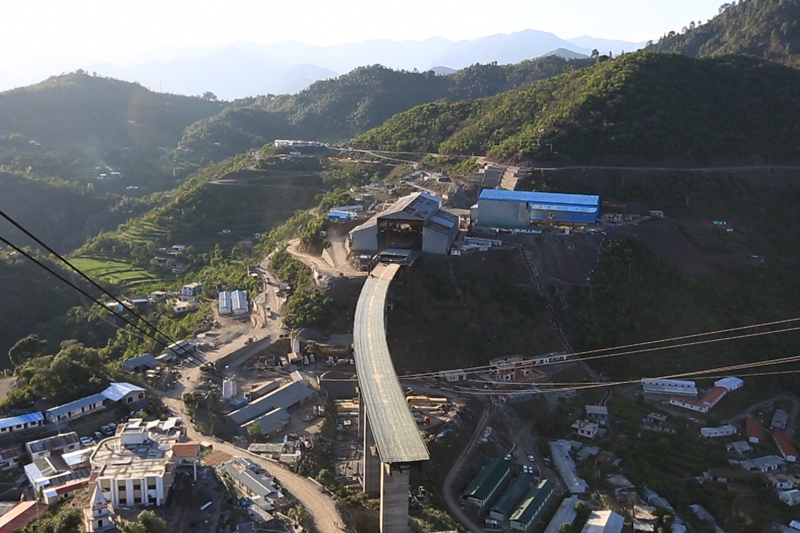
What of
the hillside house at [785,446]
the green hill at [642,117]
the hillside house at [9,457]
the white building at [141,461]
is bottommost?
the hillside house at [785,446]

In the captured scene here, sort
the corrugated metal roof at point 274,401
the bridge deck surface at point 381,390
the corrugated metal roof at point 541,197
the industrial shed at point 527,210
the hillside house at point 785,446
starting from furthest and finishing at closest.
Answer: the corrugated metal roof at point 541,197 → the industrial shed at point 527,210 → the hillside house at point 785,446 → the corrugated metal roof at point 274,401 → the bridge deck surface at point 381,390

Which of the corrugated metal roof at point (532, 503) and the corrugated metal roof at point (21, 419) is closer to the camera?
the corrugated metal roof at point (21, 419)

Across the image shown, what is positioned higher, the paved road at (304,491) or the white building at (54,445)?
the white building at (54,445)

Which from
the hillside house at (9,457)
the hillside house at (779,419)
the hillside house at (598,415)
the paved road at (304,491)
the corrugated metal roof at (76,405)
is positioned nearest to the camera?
the paved road at (304,491)

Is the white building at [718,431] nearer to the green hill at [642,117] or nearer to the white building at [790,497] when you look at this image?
the white building at [790,497]

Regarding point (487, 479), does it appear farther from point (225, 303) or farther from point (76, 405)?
point (225, 303)

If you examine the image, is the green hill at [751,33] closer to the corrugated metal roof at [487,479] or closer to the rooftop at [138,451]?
the corrugated metal roof at [487,479]

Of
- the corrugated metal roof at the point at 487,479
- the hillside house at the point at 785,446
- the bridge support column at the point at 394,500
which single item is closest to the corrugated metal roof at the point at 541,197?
the hillside house at the point at 785,446
